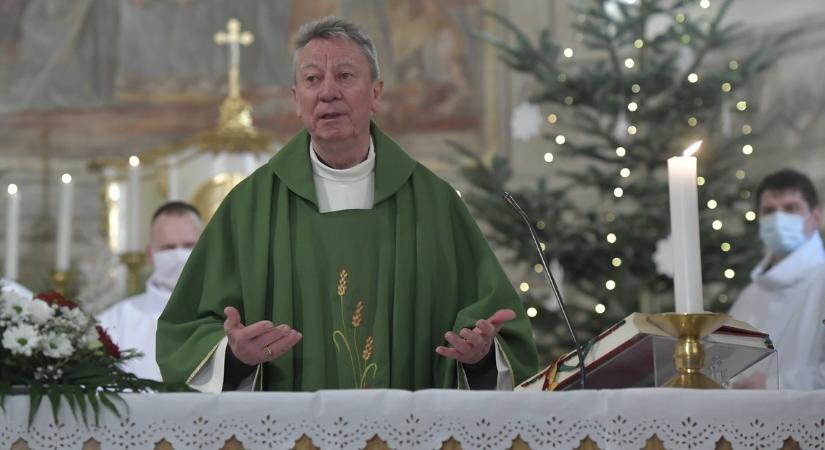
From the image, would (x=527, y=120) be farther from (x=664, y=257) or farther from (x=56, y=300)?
(x=56, y=300)

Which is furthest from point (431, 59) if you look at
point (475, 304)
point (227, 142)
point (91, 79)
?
point (475, 304)

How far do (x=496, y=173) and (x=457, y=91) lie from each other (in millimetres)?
2128

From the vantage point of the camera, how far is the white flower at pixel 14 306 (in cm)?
241

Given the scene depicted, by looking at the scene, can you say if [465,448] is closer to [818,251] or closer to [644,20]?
[818,251]

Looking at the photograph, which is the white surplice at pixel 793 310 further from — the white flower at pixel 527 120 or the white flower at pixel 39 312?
the white flower at pixel 39 312

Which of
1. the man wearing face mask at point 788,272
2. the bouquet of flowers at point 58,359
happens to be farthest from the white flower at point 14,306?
the man wearing face mask at point 788,272

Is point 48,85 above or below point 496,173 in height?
above

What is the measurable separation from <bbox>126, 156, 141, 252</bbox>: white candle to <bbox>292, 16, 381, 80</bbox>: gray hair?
4073 mm

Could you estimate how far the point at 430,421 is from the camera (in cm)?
220

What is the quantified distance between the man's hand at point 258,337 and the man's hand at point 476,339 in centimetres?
38

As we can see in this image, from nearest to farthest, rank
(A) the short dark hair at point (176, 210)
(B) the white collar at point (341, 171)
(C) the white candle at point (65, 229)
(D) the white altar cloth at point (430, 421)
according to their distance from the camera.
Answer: (D) the white altar cloth at point (430, 421) < (B) the white collar at point (341, 171) < (A) the short dark hair at point (176, 210) < (C) the white candle at point (65, 229)

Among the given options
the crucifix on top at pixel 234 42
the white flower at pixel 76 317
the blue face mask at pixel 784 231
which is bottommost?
the white flower at pixel 76 317

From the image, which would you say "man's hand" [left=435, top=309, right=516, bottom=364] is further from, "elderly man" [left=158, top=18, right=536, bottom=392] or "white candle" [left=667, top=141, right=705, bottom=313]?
"white candle" [left=667, top=141, right=705, bottom=313]

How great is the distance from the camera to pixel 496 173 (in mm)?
7145
